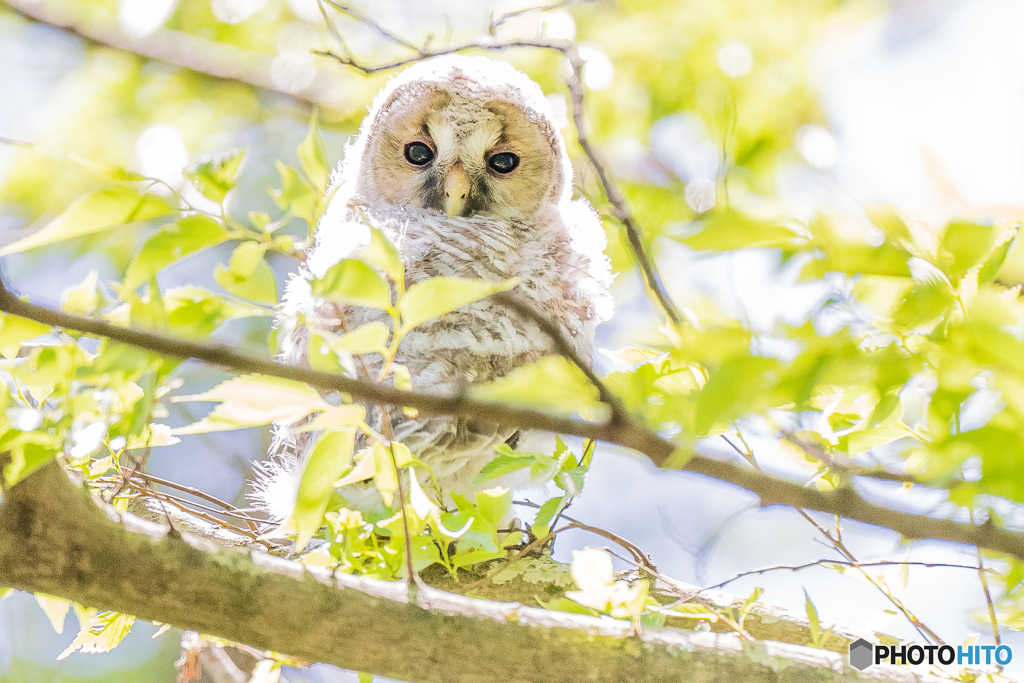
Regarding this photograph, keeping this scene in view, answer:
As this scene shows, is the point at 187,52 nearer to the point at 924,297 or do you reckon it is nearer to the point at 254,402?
the point at 254,402

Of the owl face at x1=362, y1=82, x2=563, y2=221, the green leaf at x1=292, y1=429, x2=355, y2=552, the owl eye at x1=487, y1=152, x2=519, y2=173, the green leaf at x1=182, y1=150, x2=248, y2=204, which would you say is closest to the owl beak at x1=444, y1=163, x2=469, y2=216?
the owl face at x1=362, y1=82, x2=563, y2=221

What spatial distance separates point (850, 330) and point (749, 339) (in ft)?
0.40

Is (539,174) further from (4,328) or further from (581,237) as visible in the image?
(4,328)

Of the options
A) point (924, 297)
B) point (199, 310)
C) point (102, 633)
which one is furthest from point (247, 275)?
point (102, 633)

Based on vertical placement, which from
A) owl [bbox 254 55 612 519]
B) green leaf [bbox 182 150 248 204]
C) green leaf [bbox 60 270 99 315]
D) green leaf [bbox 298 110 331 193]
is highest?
owl [bbox 254 55 612 519]

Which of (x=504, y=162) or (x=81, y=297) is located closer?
(x=81, y=297)

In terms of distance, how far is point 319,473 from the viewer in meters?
0.91

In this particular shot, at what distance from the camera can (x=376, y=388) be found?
0.68m

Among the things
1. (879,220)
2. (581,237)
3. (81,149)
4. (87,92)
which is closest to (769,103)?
(581,237)

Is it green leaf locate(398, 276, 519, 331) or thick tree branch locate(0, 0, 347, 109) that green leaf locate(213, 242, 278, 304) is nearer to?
green leaf locate(398, 276, 519, 331)

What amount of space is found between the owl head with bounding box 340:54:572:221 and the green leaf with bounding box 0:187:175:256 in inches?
57.0

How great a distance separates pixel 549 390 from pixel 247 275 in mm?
444

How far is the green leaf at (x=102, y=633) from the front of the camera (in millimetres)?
1441

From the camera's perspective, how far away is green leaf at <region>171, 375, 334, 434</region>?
30.0 inches
